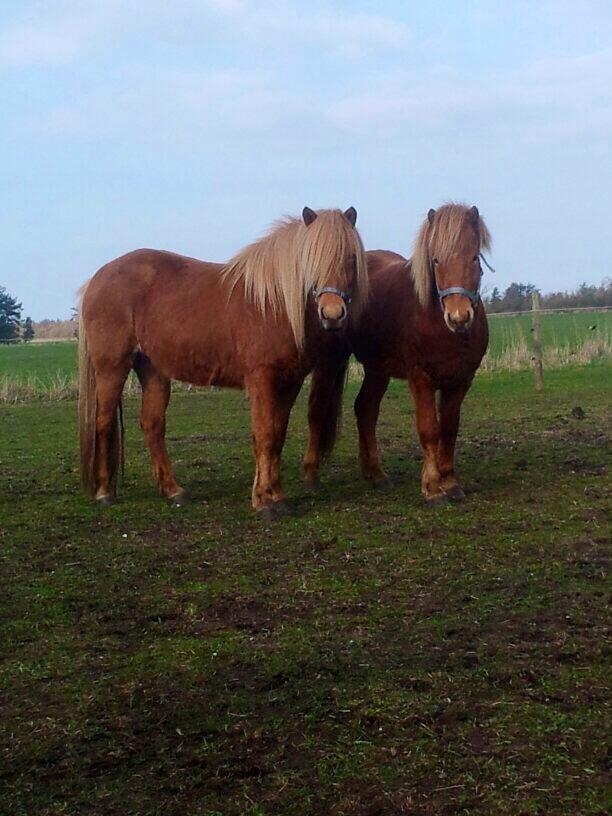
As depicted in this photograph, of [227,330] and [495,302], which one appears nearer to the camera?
[227,330]

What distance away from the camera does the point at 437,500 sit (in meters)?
5.72

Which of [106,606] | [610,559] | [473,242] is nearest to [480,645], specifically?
[610,559]

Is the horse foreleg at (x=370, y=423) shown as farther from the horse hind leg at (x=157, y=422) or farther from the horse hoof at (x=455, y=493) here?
the horse hind leg at (x=157, y=422)

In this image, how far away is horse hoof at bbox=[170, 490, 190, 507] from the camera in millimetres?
6184

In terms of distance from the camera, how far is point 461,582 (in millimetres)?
4062

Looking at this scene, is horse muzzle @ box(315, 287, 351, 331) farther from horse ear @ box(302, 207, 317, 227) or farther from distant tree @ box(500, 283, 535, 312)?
distant tree @ box(500, 283, 535, 312)

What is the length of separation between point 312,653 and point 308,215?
10.6 feet

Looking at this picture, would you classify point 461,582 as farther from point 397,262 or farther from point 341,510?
point 397,262

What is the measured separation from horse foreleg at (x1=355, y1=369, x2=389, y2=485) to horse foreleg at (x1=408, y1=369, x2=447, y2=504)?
726mm

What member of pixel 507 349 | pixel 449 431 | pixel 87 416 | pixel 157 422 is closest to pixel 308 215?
pixel 449 431

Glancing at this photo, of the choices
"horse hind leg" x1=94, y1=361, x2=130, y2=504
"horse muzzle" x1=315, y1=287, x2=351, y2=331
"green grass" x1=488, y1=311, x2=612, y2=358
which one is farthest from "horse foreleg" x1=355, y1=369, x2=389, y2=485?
"green grass" x1=488, y1=311, x2=612, y2=358

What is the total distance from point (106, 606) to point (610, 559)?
2.40 meters

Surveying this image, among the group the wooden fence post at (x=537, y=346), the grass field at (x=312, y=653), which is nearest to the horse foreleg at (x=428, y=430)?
the grass field at (x=312, y=653)

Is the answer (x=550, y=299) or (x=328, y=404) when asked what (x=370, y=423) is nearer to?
(x=328, y=404)
